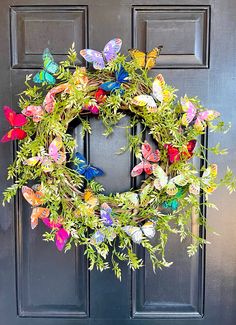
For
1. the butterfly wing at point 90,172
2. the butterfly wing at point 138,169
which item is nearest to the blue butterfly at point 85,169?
the butterfly wing at point 90,172

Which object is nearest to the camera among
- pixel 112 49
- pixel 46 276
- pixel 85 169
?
pixel 112 49

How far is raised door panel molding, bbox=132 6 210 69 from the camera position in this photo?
126cm

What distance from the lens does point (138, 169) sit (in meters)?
1.18

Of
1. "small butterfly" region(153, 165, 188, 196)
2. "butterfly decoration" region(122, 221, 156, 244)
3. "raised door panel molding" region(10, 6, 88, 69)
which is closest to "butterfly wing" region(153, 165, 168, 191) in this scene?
"small butterfly" region(153, 165, 188, 196)

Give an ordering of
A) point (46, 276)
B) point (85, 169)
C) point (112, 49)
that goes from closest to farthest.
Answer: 1. point (112, 49)
2. point (85, 169)
3. point (46, 276)

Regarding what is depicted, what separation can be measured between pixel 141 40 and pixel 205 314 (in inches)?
32.9

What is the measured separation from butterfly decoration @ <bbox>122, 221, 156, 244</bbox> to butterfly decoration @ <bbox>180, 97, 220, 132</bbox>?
27cm

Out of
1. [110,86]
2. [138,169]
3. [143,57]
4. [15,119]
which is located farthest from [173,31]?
[15,119]

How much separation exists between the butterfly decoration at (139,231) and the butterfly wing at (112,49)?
0.42 m

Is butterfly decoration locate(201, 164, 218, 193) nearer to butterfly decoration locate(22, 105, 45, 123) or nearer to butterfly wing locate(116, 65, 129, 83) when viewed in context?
butterfly wing locate(116, 65, 129, 83)

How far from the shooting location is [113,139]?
129 cm

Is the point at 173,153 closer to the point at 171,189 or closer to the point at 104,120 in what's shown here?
the point at 171,189

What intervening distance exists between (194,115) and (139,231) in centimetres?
32

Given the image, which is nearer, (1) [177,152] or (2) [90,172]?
(1) [177,152]
